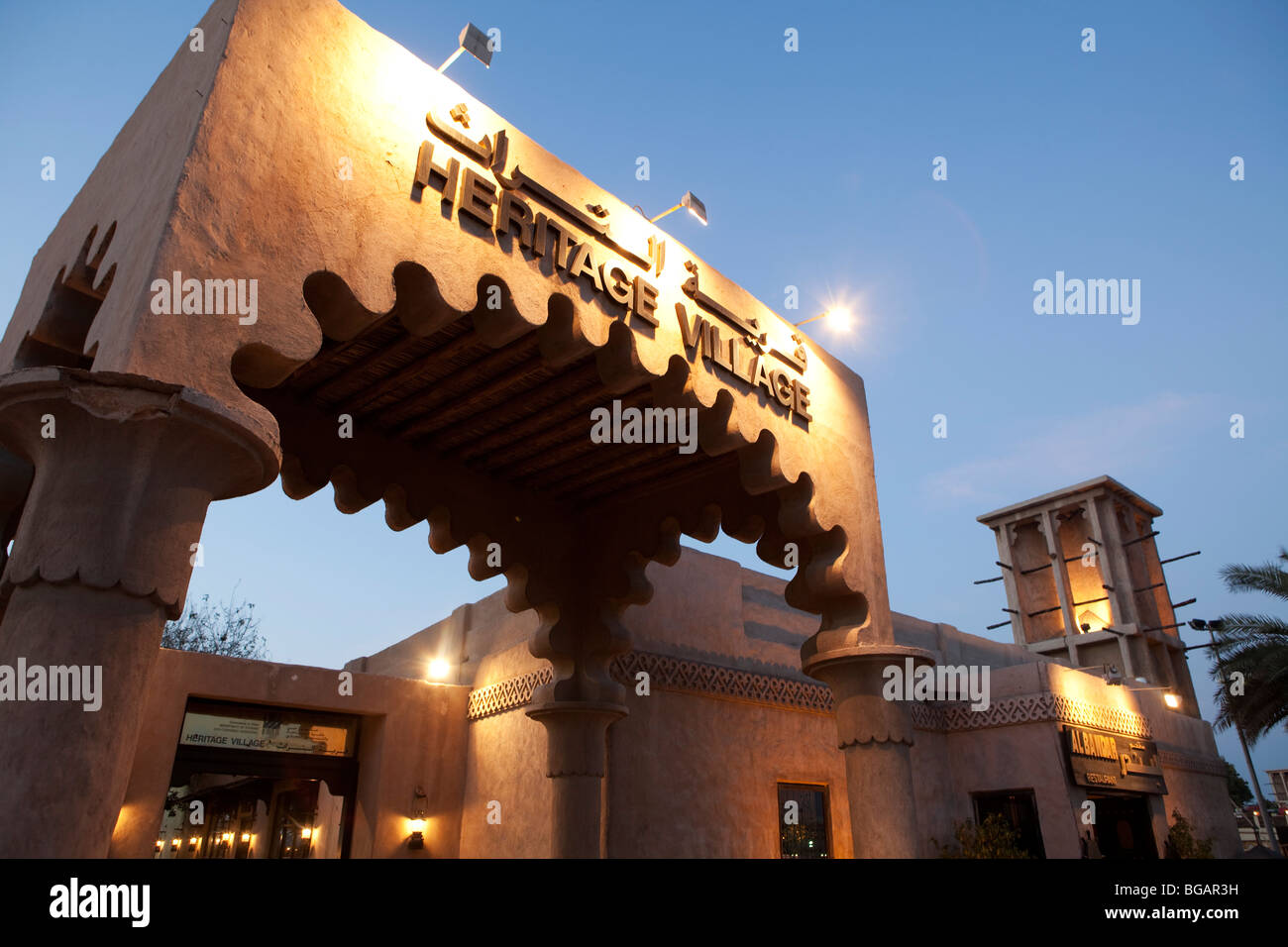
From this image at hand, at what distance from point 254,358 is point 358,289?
0.64 m

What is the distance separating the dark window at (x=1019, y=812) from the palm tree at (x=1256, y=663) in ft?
24.0

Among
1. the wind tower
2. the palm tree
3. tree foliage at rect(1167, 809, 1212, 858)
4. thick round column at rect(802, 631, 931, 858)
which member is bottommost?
tree foliage at rect(1167, 809, 1212, 858)

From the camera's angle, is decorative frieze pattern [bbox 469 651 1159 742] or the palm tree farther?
the palm tree

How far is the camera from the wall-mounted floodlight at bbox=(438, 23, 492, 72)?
488 centimetres

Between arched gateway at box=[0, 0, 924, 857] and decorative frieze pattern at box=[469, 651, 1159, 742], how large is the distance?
1232mm

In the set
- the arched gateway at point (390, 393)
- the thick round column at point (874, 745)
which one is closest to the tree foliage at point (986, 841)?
the thick round column at point (874, 745)

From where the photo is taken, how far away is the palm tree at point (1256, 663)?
636 inches

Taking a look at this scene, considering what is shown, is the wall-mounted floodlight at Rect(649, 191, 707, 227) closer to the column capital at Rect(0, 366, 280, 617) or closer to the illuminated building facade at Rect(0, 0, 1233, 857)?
the illuminated building facade at Rect(0, 0, 1233, 857)

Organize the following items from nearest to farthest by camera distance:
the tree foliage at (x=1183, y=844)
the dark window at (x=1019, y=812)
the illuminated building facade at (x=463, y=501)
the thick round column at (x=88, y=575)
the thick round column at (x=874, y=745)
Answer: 1. the thick round column at (x=88, y=575)
2. the illuminated building facade at (x=463, y=501)
3. the thick round column at (x=874, y=745)
4. the dark window at (x=1019, y=812)
5. the tree foliage at (x=1183, y=844)

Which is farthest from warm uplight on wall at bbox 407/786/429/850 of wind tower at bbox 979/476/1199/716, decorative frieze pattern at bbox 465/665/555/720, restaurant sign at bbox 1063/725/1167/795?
wind tower at bbox 979/476/1199/716

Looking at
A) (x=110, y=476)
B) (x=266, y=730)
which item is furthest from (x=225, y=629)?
(x=110, y=476)

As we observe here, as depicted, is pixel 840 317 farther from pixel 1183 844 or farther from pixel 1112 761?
pixel 1183 844

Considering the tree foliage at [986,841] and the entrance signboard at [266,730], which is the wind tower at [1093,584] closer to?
the tree foliage at [986,841]
